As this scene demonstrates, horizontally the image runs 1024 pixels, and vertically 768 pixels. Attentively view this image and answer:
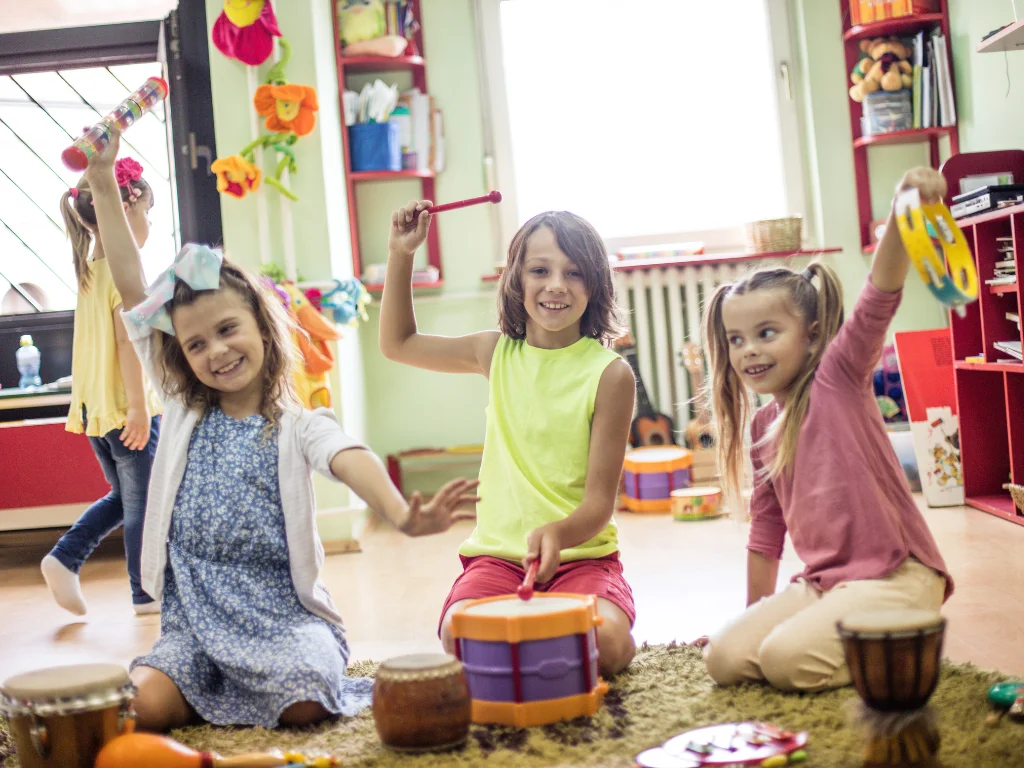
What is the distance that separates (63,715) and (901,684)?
960mm

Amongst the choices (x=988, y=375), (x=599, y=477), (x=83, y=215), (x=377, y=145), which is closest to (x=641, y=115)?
(x=377, y=145)

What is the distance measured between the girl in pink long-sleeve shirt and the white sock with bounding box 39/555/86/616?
1.75m

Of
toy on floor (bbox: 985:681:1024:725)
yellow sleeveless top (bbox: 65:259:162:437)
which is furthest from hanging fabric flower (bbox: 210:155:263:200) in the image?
toy on floor (bbox: 985:681:1024:725)

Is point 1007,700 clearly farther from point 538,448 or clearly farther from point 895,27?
point 895,27

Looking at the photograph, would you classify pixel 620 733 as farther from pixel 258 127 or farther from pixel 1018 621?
pixel 258 127

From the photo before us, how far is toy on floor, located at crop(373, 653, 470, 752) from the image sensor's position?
4.28 feet

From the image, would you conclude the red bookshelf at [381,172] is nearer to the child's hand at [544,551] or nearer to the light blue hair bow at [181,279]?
the light blue hair bow at [181,279]

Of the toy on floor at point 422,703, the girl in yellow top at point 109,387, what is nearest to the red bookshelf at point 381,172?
the girl in yellow top at point 109,387

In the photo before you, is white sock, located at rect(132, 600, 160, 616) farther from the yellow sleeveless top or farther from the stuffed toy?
the stuffed toy

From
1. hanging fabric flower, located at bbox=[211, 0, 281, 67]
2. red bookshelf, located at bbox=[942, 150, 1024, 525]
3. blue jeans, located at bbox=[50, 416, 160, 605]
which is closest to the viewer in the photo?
blue jeans, located at bbox=[50, 416, 160, 605]

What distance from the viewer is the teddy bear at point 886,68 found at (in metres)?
4.04

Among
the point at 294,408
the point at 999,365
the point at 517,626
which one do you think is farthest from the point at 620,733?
the point at 999,365

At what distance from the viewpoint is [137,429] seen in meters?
2.62

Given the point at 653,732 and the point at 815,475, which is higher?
the point at 815,475
